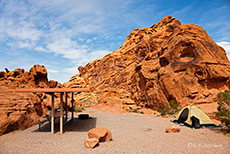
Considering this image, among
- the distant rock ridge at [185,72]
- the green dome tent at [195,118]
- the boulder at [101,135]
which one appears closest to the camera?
the boulder at [101,135]

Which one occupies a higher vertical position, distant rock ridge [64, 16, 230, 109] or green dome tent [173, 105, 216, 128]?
distant rock ridge [64, 16, 230, 109]

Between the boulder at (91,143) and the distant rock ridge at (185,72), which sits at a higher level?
the distant rock ridge at (185,72)

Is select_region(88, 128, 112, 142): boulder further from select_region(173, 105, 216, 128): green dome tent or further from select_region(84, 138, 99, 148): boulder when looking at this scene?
select_region(173, 105, 216, 128): green dome tent

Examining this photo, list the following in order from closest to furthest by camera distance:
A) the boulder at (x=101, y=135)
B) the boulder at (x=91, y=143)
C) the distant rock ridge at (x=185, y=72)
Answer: the boulder at (x=91, y=143), the boulder at (x=101, y=135), the distant rock ridge at (x=185, y=72)

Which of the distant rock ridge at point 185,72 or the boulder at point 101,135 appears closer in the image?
the boulder at point 101,135

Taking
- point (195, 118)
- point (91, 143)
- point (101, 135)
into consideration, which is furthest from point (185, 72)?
point (91, 143)

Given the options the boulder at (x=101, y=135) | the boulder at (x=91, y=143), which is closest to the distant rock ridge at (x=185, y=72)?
the boulder at (x=101, y=135)

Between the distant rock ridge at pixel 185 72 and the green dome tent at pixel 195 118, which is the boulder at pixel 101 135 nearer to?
the green dome tent at pixel 195 118

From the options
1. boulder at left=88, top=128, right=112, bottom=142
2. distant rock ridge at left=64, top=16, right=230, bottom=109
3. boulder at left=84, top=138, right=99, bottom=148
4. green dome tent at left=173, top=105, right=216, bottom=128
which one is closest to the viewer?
boulder at left=84, top=138, right=99, bottom=148

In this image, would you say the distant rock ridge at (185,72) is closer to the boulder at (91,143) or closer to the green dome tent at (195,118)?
the green dome tent at (195,118)

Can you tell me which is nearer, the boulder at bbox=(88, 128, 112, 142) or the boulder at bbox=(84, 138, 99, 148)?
the boulder at bbox=(84, 138, 99, 148)

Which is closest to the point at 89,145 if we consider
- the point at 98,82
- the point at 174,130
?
the point at 174,130

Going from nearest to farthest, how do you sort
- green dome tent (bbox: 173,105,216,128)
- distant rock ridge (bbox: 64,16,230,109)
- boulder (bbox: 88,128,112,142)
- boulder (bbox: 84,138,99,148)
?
boulder (bbox: 84,138,99,148)
boulder (bbox: 88,128,112,142)
green dome tent (bbox: 173,105,216,128)
distant rock ridge (bbox: 64,16,230,109)

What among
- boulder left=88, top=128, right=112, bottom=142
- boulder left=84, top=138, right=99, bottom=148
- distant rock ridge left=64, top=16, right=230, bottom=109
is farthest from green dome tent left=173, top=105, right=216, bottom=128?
boulder left=84, top=138, right=99, bottom=148
